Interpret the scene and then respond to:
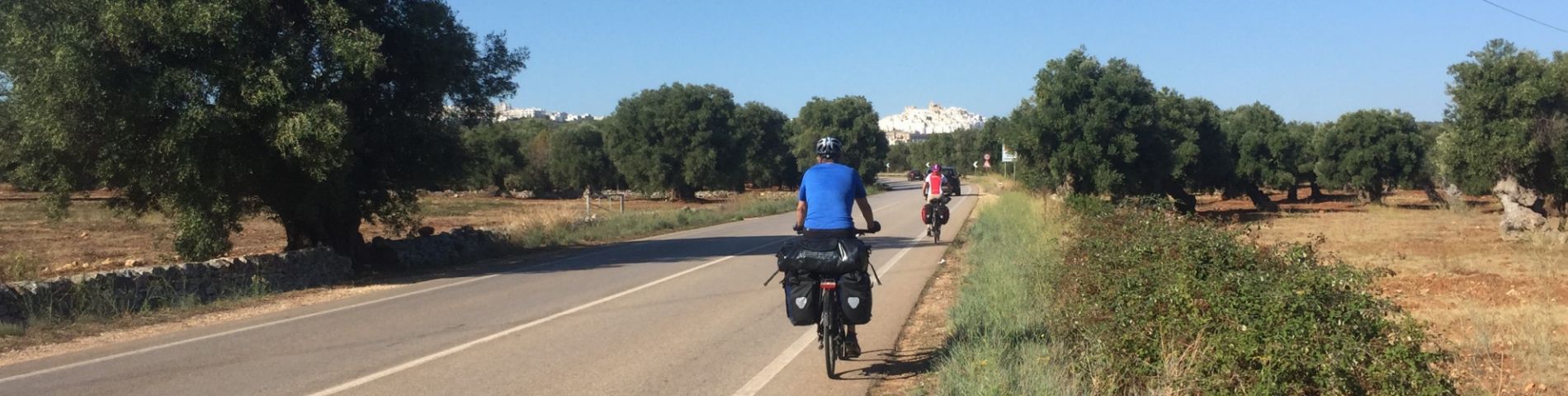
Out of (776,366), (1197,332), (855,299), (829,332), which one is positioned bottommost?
(776,366)

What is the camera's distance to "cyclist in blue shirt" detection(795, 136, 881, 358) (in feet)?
26.3

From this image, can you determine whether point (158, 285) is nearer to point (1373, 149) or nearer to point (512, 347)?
point (512, 347)

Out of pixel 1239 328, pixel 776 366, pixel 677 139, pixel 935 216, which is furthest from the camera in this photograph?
pixel 677 139

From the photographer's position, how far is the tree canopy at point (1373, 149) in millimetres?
49906

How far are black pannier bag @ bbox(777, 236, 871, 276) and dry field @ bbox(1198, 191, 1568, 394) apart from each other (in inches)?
138

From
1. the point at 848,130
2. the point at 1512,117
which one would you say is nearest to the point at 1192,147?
the point at 1512,117

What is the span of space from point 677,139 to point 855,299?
53298 mm

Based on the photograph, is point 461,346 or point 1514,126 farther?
point 1514,126

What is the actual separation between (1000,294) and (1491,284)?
32.1ft

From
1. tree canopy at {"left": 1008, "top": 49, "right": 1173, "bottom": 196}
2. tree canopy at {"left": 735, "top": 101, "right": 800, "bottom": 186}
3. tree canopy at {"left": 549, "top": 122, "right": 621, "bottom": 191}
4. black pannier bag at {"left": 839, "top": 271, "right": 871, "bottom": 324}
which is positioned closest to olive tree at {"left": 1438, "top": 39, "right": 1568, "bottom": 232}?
tree canopy at {"left": 1008, "top": 49, "right": 1173, "bottom": 196}

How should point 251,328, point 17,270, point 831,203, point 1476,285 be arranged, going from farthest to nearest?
point 1476,285, point 17,270, point 251,328, point 831,203

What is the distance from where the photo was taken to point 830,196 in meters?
8.10

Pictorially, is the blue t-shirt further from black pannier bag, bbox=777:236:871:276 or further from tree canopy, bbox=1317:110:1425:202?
tree canopy, bbox=1317:110:1425:202

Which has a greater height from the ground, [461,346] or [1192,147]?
[1192,147]
